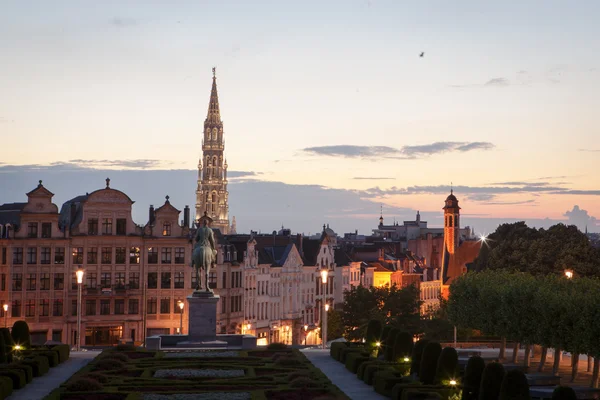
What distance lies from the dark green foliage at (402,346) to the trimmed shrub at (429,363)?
920 cm

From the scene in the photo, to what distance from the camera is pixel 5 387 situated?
5275 centimetres

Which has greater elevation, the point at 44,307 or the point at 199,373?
the point at 199,373

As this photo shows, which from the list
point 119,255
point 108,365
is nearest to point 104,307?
point 119,255

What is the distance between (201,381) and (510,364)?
28246 millimetres

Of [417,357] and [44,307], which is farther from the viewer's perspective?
[44,307]

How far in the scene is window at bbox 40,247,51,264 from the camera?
11419 centimetres

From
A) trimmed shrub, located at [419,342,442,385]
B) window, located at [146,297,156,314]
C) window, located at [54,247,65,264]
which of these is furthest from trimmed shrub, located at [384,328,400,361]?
window, located at [54,247,65,264]

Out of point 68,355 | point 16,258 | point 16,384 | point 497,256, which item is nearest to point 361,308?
point 497,256

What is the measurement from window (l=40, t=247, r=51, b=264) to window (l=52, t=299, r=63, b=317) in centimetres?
370

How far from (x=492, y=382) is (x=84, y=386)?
18.3 meters

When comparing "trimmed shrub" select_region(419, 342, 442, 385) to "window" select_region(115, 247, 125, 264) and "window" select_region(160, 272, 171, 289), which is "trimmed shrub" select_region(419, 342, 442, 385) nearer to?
"window" select_region(115, 247, 125, 264)

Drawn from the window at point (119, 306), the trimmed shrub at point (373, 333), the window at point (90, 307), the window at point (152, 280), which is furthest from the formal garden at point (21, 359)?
the window at point (152, 280)

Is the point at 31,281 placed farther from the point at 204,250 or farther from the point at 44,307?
the point at 204,250

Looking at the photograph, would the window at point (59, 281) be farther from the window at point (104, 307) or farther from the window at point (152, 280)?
the window at point (152, 280)
